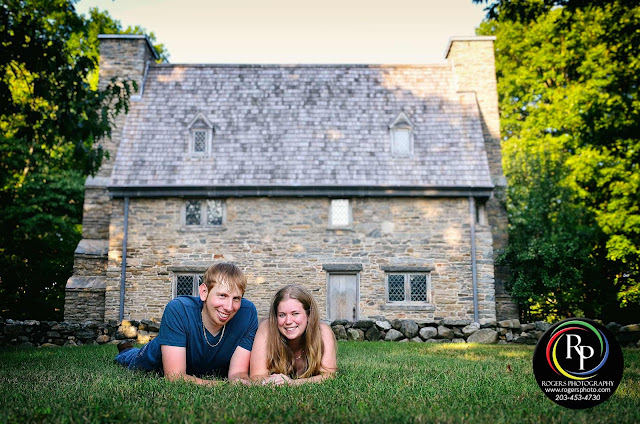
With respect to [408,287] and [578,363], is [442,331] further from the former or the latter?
[578,363]

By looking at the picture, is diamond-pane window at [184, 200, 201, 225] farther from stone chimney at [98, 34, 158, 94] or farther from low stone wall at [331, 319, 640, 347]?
low stone wall at [331, 319, 640, 347]

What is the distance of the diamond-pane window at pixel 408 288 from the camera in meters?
17.1

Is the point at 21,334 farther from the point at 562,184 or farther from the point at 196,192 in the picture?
the point at 562,184

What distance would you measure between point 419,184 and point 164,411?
14.7 meters

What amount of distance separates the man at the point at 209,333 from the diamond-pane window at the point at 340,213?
39.5ft

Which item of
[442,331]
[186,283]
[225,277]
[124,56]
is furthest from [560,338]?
[124,56]

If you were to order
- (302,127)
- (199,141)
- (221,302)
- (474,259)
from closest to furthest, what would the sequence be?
(221,302)
(474,259)
(199,141)
(302,127)

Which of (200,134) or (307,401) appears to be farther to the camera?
(200,134)

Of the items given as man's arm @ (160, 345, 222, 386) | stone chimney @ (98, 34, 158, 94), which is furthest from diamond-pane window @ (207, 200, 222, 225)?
man's arm @ (160, 345, 222, 386)

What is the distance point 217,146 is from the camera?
1853cm

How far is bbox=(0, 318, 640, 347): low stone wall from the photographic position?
42.3 feet

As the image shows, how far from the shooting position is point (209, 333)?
525cm

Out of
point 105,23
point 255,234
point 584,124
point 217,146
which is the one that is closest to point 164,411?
point 255,234

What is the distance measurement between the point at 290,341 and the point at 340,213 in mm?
12483
